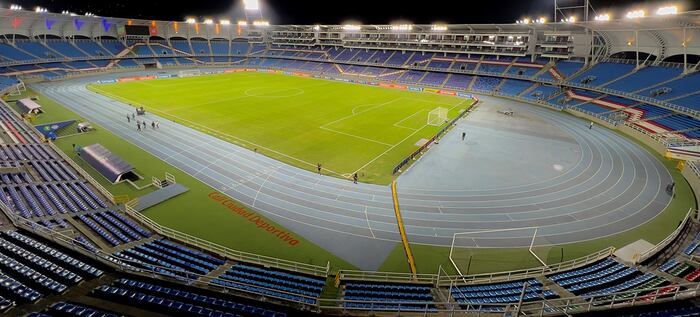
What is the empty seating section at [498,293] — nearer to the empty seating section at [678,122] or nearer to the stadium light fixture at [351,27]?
the empty seating section at [678,122]

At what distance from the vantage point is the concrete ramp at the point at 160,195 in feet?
72.1

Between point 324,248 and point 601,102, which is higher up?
point 601,102

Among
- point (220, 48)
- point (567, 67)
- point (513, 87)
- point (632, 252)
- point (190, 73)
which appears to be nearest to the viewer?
point (632, 252)

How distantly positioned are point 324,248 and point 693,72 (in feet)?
185

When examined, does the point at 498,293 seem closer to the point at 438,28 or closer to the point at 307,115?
the point at 307,115

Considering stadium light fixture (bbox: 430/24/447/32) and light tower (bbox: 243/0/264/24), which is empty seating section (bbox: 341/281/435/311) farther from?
light tower (bbox: 243/0/264/24)

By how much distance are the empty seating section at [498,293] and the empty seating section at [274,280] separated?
20.2 ft

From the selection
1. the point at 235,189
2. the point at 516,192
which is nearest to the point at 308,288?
the point at 235,189

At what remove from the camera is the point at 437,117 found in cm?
4538

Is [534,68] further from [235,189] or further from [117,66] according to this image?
[117,66]

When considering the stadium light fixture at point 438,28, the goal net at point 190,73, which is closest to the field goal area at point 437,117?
the stadium light fixture at point 438,28

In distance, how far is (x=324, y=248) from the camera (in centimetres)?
1858

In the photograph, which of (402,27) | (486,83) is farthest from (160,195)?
(402,27)

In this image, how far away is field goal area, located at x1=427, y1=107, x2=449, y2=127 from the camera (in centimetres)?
4306
